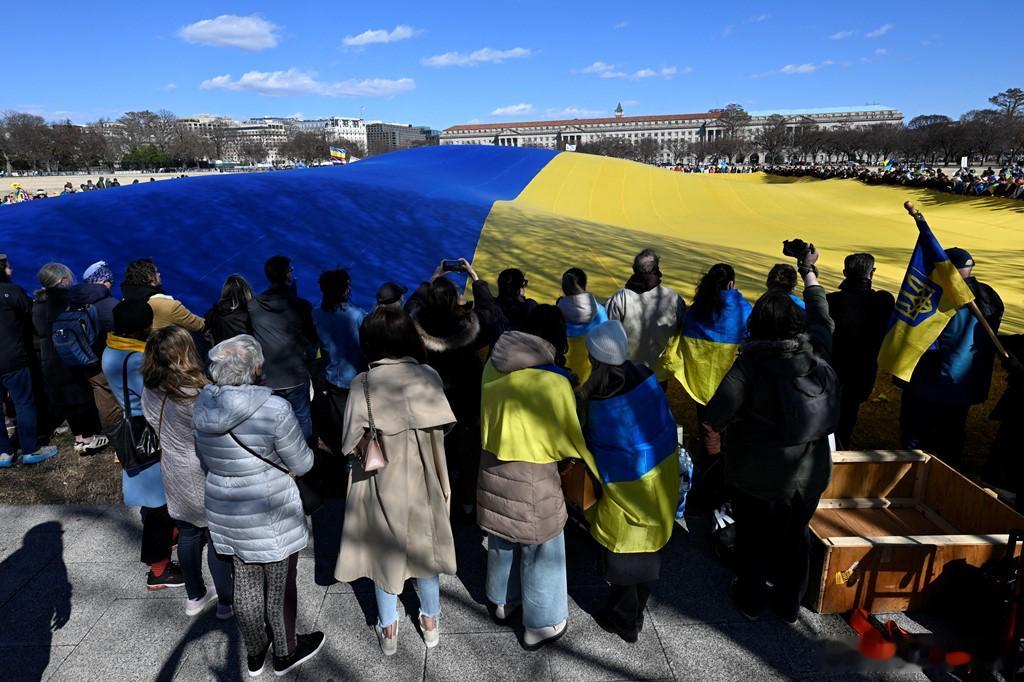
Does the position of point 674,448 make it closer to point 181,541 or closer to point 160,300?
point 181,541

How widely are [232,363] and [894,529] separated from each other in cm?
399

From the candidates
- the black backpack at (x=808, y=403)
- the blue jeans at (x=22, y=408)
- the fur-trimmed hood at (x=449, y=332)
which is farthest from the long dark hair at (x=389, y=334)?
the blue jeans at (x=22, y=408)

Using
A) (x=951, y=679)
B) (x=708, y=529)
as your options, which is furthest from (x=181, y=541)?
(x=951, y=679)

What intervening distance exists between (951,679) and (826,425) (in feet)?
4.48

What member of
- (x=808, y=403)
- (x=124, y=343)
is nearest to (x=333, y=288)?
(x=124, y=343)

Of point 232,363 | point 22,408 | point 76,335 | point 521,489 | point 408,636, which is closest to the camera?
point 232,363

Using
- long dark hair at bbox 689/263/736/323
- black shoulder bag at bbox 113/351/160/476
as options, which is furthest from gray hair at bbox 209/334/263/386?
long dark hair at bbox 689/263/736/323

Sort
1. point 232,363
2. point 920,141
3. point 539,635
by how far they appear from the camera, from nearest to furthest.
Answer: point 232,363 < point 539,635 < point 920,141

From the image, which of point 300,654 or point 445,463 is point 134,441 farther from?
point 445,463

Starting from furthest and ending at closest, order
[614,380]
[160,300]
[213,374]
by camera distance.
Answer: [160,300] < [614,380] < [213,374]

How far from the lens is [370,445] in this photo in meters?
2.63

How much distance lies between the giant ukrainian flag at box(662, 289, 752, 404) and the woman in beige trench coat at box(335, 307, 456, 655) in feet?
7.40

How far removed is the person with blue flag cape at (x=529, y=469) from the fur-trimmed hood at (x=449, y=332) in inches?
36.6

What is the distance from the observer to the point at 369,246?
8.51 m
